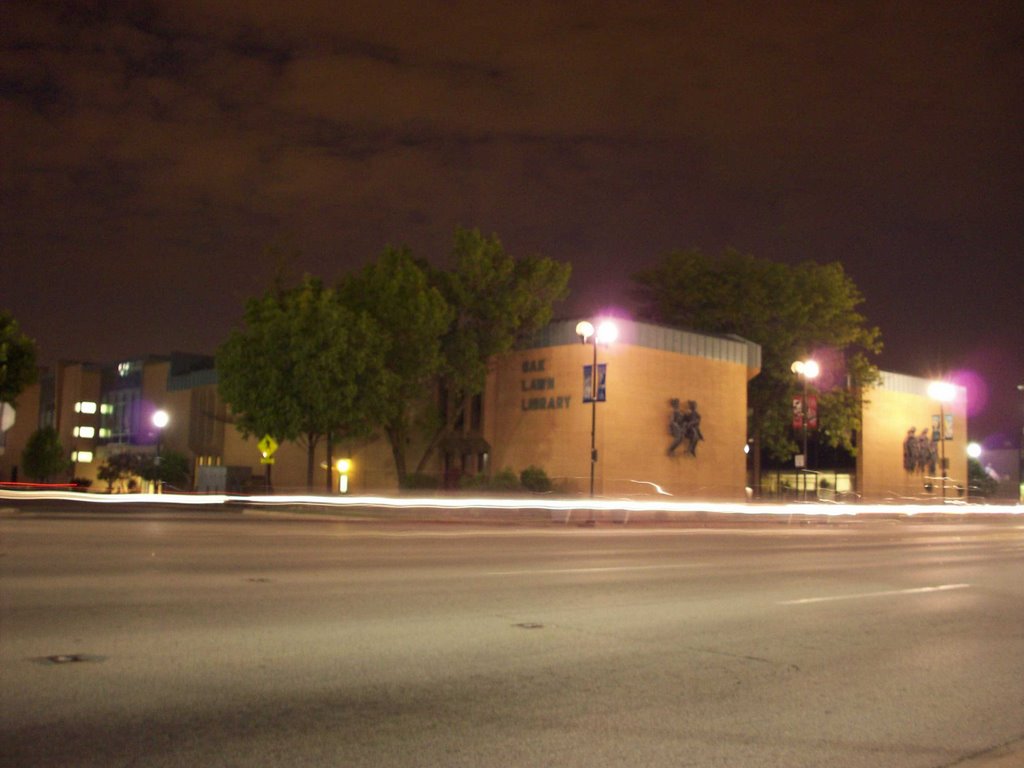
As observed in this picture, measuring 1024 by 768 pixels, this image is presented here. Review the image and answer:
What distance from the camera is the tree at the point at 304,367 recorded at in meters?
43.2

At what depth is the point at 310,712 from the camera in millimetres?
6633

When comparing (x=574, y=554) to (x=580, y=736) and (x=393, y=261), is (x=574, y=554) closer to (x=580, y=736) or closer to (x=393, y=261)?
(x=580, y=736)

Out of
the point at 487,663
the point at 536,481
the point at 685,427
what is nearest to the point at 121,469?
the point at 536,481

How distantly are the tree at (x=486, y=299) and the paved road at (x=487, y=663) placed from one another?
3265cm

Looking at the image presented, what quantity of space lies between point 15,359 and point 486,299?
931 inches

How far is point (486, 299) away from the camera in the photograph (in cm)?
4969

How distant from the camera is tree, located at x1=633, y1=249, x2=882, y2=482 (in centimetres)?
5947

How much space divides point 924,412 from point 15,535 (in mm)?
68893

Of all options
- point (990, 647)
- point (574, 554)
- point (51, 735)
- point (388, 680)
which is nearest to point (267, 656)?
point (388, 680)

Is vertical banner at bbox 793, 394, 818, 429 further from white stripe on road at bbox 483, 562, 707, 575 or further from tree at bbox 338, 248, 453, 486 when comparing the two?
white stripe on road at bbox 483, 562, 707, 575

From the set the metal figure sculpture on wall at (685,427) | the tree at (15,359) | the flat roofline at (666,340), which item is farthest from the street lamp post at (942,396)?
the tree at (15,359)

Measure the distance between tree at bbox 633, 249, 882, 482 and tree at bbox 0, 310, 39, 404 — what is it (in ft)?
117

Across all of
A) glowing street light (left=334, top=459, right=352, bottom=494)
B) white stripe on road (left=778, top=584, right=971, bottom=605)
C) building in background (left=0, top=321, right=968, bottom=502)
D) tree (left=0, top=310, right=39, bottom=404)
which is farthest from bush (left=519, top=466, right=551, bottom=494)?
white stripe on road (left=778, top=584, right=971, bottom=605)

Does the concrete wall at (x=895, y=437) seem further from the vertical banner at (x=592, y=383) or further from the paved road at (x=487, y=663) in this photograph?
the paved road at (x=487, y=663)
